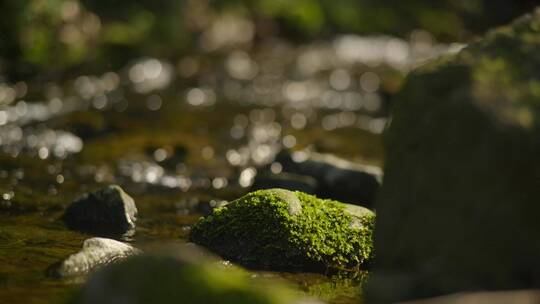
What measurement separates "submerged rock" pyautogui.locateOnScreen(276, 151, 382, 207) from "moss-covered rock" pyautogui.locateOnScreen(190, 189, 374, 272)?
3079 mm

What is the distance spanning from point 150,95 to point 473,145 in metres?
15.1

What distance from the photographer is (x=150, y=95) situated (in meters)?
20.1

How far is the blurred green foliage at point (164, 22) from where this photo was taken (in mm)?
18531

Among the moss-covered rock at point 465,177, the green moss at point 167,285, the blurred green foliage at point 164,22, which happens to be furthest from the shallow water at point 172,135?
the green moss at point 167,285

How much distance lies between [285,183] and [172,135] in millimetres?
5591

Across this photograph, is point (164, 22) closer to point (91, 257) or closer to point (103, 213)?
point (103, 213)

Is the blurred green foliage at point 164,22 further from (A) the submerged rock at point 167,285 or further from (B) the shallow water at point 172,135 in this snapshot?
(A) the submerged rock at point 167,285

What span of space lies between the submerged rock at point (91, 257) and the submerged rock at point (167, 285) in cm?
183

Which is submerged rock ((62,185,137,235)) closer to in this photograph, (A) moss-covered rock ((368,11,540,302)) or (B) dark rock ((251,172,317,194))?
(B) dark rock ((251,172,317,194))

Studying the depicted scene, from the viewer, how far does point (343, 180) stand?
37.3ft

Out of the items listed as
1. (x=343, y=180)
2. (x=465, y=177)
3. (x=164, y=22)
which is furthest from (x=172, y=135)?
(x=465, y=177)

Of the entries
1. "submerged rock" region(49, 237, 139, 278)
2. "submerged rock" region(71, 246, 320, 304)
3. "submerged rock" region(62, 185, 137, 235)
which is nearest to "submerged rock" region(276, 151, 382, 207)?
"submerged rock" region(62, 185, 137, 235)

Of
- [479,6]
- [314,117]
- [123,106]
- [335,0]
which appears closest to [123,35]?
[123,106]

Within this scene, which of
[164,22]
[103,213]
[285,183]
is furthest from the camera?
[164,22]
